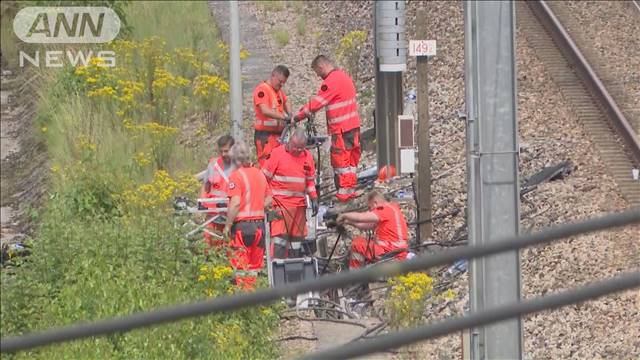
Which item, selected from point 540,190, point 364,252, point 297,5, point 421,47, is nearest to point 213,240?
point 364,252

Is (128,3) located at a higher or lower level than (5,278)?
higher

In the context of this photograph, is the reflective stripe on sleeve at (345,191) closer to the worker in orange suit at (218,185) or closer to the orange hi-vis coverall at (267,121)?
the orange hi-vis coverall at (267,121)

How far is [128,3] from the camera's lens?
77.9 ft

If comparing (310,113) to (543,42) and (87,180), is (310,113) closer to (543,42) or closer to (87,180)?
(87,180)

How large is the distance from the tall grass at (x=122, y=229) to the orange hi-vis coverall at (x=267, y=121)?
802mm

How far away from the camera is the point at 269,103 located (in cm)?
1331

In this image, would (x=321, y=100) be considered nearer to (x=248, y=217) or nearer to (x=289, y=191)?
(x=289, y=191)

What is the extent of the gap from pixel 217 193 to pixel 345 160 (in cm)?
193

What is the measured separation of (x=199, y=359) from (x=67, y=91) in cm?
1050

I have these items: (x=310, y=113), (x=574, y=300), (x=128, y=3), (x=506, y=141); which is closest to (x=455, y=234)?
(x=310, y=113)

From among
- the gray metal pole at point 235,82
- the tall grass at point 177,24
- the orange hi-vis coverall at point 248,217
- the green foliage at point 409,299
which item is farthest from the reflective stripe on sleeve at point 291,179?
the tall grass at point 177,24

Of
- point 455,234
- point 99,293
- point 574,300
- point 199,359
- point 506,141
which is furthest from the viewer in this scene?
point 455,234

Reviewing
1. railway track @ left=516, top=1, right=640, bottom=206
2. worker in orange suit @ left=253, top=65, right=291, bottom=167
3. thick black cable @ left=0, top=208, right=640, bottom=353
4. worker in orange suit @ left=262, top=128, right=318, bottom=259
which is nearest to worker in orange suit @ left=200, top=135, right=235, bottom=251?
worker in orange suit @ left=262, top=128, right=318, bottom=259

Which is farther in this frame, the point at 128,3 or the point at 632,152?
the point at 128,3
